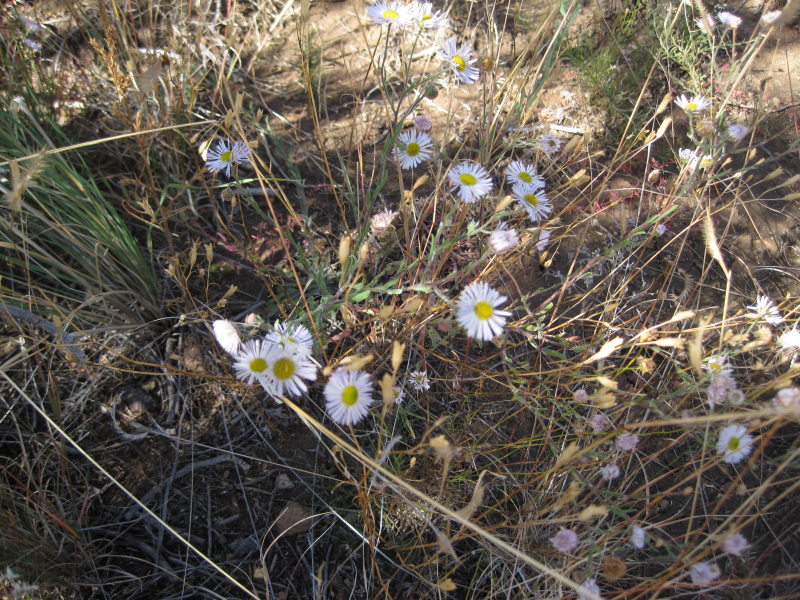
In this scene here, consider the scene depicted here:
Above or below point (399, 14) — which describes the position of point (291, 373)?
below

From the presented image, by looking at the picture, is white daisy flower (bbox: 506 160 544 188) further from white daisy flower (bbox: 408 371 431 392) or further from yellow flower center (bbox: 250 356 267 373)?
yellow flower center (bbox: 250 356 267 373)

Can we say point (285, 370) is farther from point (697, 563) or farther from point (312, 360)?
point (697, 563)

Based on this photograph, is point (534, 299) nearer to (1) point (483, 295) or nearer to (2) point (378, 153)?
(1) point (483, 295)

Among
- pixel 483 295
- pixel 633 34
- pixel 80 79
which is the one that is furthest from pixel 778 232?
pixel 80 79

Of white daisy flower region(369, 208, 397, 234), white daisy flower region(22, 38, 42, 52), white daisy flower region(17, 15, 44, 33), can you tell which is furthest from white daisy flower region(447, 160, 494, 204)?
white daisy flower region(17, 15, 44, 33)

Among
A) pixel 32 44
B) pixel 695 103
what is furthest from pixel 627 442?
pixel 32 44
